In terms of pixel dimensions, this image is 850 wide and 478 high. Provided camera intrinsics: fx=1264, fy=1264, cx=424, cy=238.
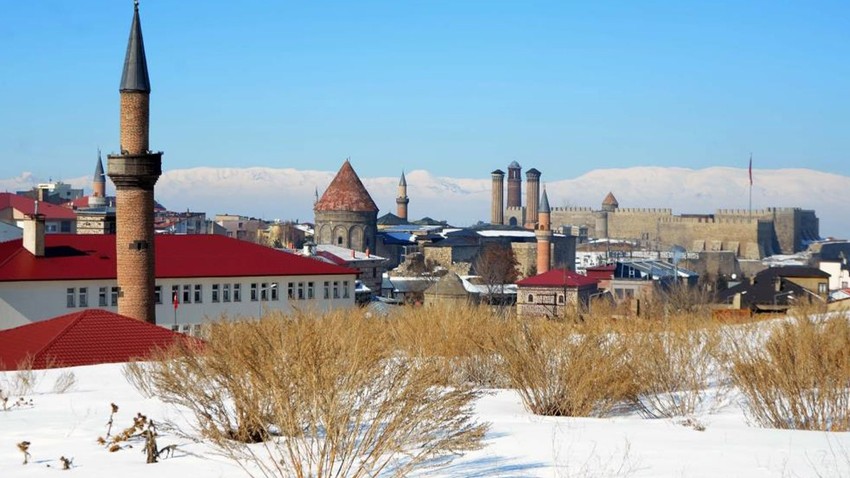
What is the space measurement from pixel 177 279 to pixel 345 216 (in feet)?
165

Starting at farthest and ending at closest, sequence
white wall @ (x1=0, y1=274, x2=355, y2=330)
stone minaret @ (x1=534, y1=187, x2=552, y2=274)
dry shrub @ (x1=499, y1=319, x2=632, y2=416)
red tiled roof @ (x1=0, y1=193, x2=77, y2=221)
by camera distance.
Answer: stone minaret @ (x1=534, y1=187, x2=552, y2=274) → red tiled roof @ (x1=0, y1=193, x2=77, y2=221) → white wall @ (x1=0, y1=274, x2=355, y2=330) → dry shrub @ (x1=499, y1=319, x2=632, y2=416)

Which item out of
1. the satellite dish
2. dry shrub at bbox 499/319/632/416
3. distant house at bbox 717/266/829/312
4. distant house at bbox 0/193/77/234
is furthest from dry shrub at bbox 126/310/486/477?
distant house at bbox 0/193/77/234

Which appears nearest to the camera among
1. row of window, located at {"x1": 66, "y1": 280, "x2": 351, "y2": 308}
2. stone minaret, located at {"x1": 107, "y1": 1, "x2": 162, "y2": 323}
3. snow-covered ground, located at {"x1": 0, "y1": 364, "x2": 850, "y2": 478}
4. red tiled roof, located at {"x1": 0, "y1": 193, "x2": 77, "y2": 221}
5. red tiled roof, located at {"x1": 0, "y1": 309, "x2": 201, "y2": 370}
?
snow-covered ground, located at {"x1": 0, "y1": 364, "x2": 850, "y2": 478}

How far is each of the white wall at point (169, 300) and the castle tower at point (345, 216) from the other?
145ft

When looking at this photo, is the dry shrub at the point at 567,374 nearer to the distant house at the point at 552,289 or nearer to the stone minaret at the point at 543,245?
the distant house at the point at 552,289

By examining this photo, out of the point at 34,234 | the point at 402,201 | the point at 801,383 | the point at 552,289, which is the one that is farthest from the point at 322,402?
the point at 402,201

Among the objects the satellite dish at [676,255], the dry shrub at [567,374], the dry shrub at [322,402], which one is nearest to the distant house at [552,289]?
the satellite dish at [676,255]

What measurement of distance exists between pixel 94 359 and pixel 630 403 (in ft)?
33.4

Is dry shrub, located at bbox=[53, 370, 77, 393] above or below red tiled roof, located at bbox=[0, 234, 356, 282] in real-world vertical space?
below

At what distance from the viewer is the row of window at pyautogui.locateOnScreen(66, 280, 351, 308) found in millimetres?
38500

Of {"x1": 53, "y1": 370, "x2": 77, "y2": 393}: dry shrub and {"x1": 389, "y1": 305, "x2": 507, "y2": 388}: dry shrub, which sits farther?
{"x1": 389, "y1": 305, "x2": 507, "y2": 388}: dry shrub

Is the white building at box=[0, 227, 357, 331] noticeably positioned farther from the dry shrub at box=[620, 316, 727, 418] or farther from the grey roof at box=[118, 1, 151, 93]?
the dry shrub at box=[620, 316, 727, 418]

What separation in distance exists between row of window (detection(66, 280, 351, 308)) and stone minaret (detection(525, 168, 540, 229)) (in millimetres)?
126958

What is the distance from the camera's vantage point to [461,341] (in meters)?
21.1
